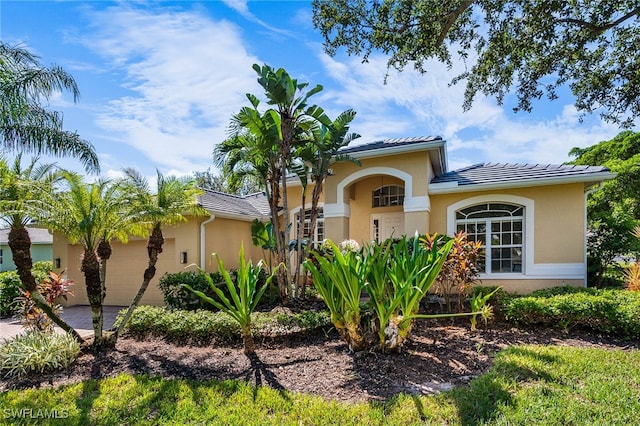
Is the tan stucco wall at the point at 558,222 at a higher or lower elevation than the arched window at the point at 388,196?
lower

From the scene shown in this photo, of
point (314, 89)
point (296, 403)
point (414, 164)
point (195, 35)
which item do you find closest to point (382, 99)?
point (414, 164)

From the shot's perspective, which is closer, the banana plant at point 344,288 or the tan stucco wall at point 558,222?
the banana plant at point 344,288

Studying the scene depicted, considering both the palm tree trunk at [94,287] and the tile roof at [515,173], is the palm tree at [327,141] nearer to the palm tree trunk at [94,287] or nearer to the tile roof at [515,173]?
the tile roof at [515,173]

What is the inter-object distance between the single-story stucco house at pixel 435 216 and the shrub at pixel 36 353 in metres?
6.03

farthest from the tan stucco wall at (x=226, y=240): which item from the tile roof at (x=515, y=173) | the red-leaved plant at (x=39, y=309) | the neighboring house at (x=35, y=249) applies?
the neighboring house at (x=35, y=249)

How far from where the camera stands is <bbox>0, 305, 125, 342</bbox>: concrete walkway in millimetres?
9719

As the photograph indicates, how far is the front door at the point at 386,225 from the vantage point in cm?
1406

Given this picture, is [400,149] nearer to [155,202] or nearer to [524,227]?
[524,227]

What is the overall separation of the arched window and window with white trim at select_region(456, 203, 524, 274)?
280cm

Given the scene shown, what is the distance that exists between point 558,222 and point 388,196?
19.6 ft

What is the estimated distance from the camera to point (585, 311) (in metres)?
7.57

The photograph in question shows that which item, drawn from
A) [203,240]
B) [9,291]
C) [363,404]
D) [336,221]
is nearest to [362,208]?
[336,221]

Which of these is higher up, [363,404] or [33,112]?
[33,112]

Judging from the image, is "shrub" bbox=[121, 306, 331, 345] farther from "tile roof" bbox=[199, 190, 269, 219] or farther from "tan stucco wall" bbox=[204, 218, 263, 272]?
"tile roof" bbox=[199, 190, 269, 219]
